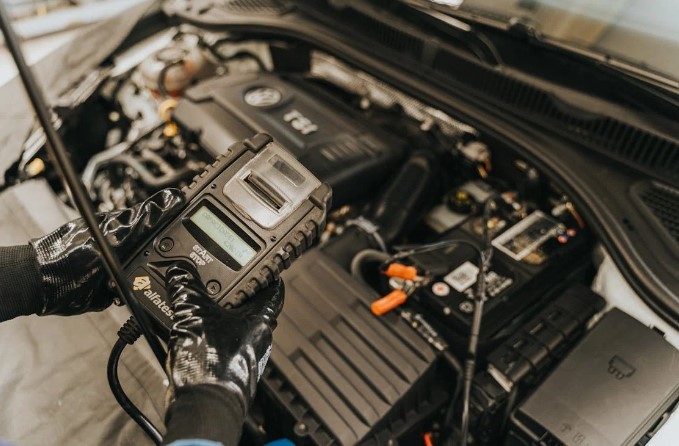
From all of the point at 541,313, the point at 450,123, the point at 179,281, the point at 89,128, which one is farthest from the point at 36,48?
the point at 541,313

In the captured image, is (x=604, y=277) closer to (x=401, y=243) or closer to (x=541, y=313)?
(x=541, y=313)

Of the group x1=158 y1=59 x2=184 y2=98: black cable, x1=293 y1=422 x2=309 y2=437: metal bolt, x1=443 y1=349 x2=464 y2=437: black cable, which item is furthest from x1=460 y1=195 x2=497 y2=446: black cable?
x1=158 y1=59 x2=184 y2=98: black cable

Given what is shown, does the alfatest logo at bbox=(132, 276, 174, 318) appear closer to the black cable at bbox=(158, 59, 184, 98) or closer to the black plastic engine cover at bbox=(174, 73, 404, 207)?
the black plastic engine cover at bbox=(174, 73, 404, 207)

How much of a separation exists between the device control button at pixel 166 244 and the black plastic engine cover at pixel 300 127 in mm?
421

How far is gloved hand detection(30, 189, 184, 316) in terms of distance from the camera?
0.79 m

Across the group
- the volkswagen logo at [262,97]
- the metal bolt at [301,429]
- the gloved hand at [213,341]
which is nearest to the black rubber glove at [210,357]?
the gloved hand at [213,341]

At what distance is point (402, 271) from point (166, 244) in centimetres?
43

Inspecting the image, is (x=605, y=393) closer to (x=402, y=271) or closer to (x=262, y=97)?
(x=402, y=271)

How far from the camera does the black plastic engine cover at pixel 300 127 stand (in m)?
1.19

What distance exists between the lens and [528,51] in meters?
1.11

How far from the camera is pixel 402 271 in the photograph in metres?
0.99

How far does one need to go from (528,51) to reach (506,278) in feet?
1.59

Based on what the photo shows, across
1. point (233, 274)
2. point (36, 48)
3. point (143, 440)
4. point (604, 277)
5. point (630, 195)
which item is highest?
point (630, 195)

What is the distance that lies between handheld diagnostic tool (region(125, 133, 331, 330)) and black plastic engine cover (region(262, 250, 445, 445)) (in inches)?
7.6
